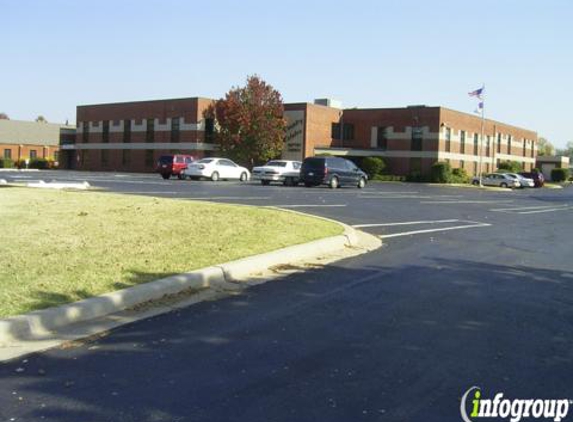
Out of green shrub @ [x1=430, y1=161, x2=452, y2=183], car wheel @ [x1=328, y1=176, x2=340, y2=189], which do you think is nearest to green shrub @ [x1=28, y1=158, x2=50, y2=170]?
green shrub @ [x1=430, y1=161, x2=452, y2=183]

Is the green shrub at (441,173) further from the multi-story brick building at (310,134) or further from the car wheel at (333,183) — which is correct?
the car wheel at (333,183)

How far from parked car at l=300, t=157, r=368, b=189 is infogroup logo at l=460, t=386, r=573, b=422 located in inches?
1149

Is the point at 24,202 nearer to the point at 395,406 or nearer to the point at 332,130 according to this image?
the point at 395,406

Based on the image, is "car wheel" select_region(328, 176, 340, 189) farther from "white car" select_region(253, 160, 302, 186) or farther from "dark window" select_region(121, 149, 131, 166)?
"dark window" select_region(121, 149, 131, 166)

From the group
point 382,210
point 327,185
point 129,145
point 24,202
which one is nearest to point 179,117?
point 129,145

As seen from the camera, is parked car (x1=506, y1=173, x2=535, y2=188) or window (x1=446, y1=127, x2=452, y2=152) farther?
parked car (x1=506, y1=173, x2=535, y2=188)

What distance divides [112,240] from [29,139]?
79204mm

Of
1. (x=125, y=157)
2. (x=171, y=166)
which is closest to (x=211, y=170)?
(x=171, y=166)

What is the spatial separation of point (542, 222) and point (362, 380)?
15.4 meters

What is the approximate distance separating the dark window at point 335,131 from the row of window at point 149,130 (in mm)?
11377

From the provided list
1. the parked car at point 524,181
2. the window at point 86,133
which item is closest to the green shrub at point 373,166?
the parked car at point 524,181

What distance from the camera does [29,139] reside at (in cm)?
8175

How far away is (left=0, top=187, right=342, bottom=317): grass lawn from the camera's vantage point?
6789mm

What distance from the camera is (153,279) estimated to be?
23.9 feet
